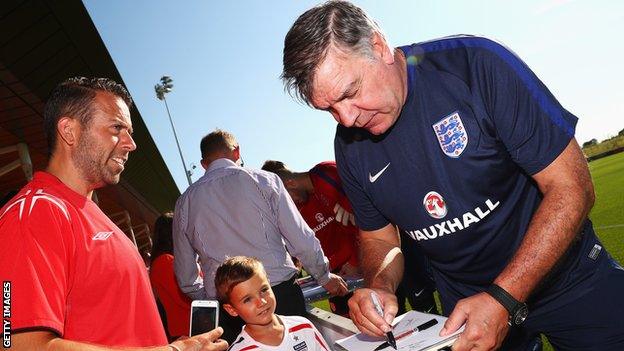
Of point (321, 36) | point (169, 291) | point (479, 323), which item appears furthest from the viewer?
point (169, 291)

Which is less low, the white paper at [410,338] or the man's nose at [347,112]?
the man's nose at [347,112]

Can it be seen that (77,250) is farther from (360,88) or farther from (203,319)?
(360,88)

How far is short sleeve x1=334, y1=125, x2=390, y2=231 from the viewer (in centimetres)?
217

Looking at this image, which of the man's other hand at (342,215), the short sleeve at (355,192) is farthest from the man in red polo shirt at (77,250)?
the man's other hand at (342,215)

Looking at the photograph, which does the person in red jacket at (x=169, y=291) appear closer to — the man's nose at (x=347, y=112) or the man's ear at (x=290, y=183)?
the man's ear at (x=290, y=183)

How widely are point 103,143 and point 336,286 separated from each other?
6.82 ft

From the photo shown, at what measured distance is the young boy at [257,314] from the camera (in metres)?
2.81

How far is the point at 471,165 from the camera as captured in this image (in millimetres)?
1742

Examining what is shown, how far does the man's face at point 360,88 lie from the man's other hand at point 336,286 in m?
Answer: 1.91

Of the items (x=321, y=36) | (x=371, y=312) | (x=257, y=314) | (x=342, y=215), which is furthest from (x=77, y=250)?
(x=342, y=215)

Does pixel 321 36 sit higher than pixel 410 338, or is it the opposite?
pixel 321 36

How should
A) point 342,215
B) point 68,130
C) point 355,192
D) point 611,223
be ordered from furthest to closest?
point 611,223
point 342,215
point 355,192
point 68,130

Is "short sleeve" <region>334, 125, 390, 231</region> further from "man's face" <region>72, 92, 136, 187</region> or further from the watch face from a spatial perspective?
"man's face" <region>72, 92, 136, 187</region>

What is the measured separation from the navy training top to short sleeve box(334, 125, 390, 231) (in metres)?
0.15
